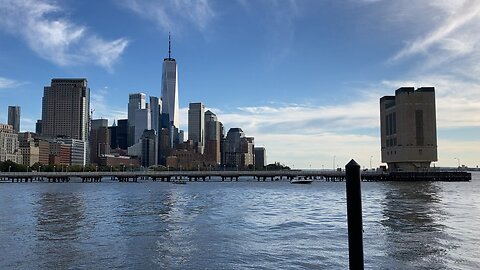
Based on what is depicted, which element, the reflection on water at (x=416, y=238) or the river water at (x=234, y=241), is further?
the reflection on water at (x=416, y=238)

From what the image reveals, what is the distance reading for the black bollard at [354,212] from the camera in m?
13.4

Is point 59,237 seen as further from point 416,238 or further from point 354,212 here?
point 354,212

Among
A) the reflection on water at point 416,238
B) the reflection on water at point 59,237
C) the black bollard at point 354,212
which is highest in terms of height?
the black bollard at point 354,212

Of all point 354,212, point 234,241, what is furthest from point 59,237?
point 354,212

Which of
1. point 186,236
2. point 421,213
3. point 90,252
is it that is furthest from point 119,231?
point 421,213

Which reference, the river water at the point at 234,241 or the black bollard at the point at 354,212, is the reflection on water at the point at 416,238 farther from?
the black bollard at the point at 354,212

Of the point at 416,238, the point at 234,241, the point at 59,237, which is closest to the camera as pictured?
the point at 234,241

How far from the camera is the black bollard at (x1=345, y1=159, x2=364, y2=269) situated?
13.4 m

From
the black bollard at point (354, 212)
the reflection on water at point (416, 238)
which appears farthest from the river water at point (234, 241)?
the black bollard at point (354, 212)

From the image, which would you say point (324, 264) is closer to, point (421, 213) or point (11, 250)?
point (11, 250)

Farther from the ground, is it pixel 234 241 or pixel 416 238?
pixel 416 238

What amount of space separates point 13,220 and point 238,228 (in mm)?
26353

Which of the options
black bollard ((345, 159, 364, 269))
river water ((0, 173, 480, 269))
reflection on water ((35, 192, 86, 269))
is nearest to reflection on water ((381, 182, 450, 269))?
river water ((0, 173, 480, 269))

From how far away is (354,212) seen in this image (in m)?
13.7
